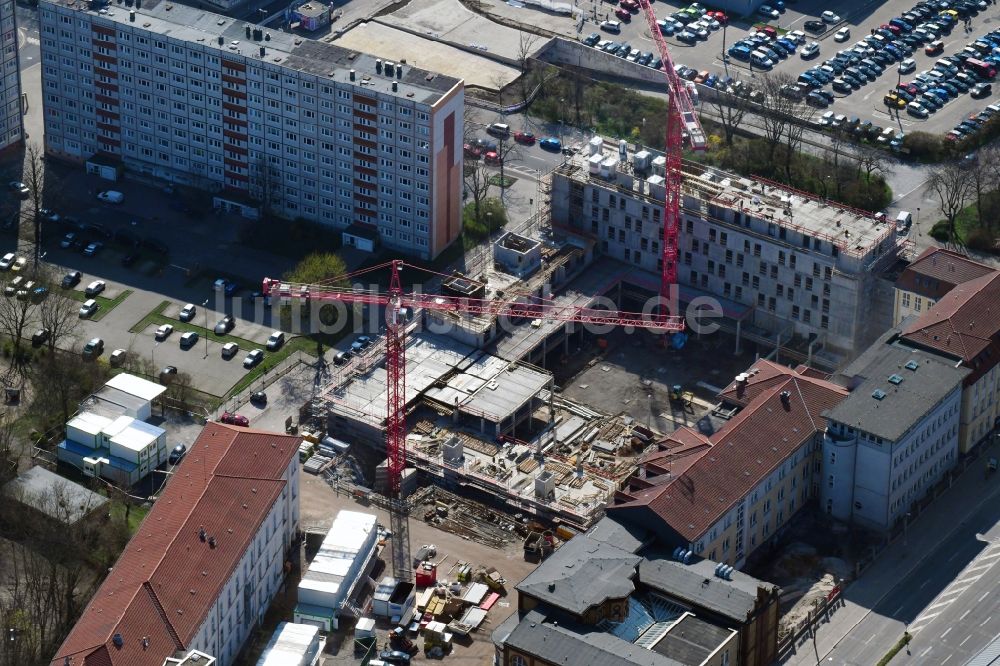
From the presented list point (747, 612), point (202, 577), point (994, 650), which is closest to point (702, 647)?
point (747, 612)

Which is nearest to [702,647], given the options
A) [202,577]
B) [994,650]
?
[994,650]

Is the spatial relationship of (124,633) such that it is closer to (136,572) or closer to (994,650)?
(136,572)

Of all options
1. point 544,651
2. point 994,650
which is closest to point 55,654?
point 544,651

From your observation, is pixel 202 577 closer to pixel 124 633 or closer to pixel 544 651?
pixel 124 633

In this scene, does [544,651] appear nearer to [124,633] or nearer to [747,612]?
[747,612]
